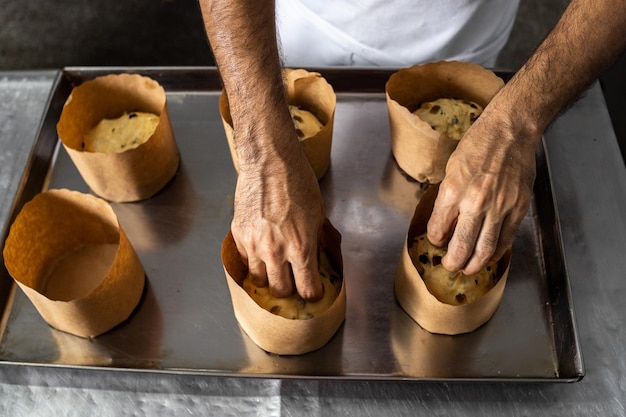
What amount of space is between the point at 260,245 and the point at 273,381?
0.31 metres

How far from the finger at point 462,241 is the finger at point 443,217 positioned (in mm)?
19

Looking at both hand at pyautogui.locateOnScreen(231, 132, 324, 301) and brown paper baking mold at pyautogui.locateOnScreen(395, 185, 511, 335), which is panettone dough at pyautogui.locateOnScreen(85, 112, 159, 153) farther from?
brown paper baking mold at pyautogui.locateOnScreen(395, 185, 511, 335)

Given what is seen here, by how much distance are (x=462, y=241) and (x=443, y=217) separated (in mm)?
53

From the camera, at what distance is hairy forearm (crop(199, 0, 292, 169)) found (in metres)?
1.08

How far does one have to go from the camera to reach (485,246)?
1096 millimetres

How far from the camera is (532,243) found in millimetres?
1360

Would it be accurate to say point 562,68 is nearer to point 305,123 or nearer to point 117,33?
point 305,123

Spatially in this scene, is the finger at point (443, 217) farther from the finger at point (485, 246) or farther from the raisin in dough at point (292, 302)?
the raisin in dough at point (292, 302)

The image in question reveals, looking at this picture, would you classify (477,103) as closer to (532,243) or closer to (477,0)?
(477,0)

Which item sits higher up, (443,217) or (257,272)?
(443,217)

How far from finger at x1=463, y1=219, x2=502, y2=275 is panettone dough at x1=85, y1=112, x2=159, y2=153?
753 millimetres

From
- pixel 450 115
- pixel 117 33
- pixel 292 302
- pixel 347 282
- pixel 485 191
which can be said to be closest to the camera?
pixel 485 191

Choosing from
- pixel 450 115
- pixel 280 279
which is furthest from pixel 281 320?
pixel 450 115

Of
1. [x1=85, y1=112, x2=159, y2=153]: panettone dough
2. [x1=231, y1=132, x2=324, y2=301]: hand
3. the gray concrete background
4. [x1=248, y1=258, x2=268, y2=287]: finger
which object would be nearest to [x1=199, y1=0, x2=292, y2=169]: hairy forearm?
[x1=231, y1=132, x2=324, y2=301]: hand
